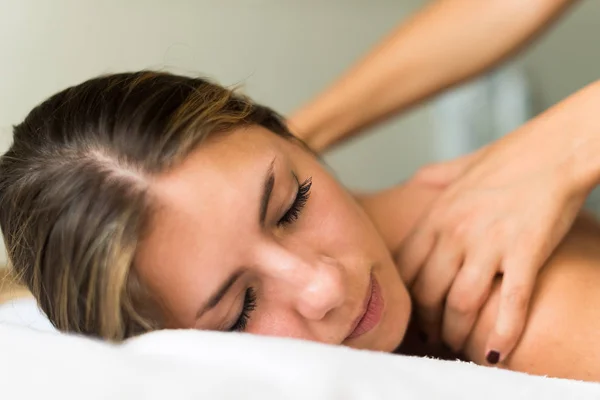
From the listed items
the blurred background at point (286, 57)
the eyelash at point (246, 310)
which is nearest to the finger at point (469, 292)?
the eyelash at point (246, 310)

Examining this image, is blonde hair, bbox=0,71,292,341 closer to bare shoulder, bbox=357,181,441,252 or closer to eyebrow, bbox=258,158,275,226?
eyebrow, bbox=258,158,275,226

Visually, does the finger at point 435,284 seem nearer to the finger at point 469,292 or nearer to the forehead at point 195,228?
the finger at point 469,292

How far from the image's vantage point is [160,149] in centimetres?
64

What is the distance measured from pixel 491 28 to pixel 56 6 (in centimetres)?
93

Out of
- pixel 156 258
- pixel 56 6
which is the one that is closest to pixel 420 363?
pixel 156 258

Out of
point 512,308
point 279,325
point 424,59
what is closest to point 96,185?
point 279,325

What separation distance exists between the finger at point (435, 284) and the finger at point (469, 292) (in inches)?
0.6

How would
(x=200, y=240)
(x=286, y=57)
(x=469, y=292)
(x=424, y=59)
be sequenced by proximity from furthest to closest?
1. (x=286, y=57)
2. (x=424, y=59)
3. (x=469, y=292)
4. (x=200, y=240)

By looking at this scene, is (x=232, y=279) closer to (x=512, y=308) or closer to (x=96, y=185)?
(x=96, y=185)

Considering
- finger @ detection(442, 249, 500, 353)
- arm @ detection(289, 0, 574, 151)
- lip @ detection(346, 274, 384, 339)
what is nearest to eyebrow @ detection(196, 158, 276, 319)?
lip @ detection(346, 274, 384, 339)

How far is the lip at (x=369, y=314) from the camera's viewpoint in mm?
674

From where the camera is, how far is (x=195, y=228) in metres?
0.61

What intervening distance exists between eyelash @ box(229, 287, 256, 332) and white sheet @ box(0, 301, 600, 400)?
0.13 m

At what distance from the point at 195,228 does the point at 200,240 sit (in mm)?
13
